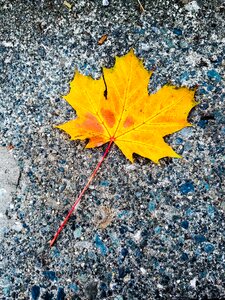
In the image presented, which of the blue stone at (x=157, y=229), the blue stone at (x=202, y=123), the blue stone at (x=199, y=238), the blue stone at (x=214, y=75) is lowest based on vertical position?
the blue stone at (x=157, y=229)

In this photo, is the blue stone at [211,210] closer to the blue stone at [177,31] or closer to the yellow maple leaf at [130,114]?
the yellow maple leaf at [130,114]

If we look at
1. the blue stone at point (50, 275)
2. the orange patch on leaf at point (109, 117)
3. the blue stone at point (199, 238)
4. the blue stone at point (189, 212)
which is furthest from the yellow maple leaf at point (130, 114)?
the blue stone at point (50, 275)

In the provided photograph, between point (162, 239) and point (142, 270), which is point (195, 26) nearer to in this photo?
point (162, 239)

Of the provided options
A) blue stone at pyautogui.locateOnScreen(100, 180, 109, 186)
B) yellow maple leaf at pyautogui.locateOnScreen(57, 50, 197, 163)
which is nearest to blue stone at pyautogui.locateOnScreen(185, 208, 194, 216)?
yellow maple leaf at pyautogui.locateOnScreen(57, 50, 197, 163)

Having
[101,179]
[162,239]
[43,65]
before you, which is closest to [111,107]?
[101,179]

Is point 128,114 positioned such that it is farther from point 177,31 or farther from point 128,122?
point 177,31
